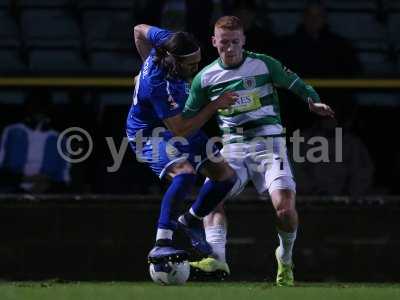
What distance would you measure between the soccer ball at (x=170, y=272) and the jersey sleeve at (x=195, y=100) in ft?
3.61

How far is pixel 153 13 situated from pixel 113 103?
0.95 meters

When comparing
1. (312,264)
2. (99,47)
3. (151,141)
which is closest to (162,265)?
(151,141)

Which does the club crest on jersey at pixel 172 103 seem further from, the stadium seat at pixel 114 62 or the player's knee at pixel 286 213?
the stadium seat at pixel 114 62

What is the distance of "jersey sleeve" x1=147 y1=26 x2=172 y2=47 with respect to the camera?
968 centimetres

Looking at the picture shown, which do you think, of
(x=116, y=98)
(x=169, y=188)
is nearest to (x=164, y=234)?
(x=169, y=188)

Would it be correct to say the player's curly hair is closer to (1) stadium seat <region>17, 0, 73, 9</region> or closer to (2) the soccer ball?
(2) the soccer ball

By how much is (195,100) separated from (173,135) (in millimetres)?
328

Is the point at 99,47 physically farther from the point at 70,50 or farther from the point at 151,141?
the point at 151,141

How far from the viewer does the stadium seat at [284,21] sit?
12727 mm

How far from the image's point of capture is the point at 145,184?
1267cm

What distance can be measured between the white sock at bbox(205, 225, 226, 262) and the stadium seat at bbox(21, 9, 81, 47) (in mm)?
3435

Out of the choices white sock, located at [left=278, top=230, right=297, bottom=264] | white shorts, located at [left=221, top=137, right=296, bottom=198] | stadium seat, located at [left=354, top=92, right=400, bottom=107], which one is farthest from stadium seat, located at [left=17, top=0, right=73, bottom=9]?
white sock, located at [left=278, top=230, right=297, bottom=264]

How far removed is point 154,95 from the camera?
946 centimetres

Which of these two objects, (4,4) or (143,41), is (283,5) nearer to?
(4,4)
